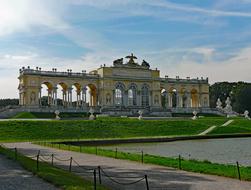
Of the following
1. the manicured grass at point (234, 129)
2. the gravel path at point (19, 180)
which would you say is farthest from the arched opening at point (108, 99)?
the gravel path at point (19, 180)

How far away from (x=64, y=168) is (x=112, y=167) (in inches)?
83.3

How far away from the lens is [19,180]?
1402 centimetres

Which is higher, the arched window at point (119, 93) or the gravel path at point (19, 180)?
the arched window at point (119, 93)

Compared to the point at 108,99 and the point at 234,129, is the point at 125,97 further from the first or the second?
the point at 234,129

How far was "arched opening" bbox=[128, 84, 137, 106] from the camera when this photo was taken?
86.6 meters

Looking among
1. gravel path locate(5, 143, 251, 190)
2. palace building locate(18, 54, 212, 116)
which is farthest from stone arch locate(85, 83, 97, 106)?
gravel path locate(5, 143, 251, 190)

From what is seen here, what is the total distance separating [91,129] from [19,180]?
33.1m

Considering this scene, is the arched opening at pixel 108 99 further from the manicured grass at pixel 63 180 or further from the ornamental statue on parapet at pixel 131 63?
the manicured grass at pixel 63 180

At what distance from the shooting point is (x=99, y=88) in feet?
276

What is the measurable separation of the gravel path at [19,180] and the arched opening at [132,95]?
69089mm

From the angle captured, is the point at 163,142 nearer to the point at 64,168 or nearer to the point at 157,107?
the point at 64,168

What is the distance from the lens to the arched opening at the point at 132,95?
86.6 metres

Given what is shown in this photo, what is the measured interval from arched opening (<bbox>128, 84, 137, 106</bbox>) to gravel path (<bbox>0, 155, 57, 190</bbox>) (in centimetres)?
6909

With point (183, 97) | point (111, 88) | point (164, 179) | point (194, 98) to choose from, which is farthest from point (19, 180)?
point (194, 98)
